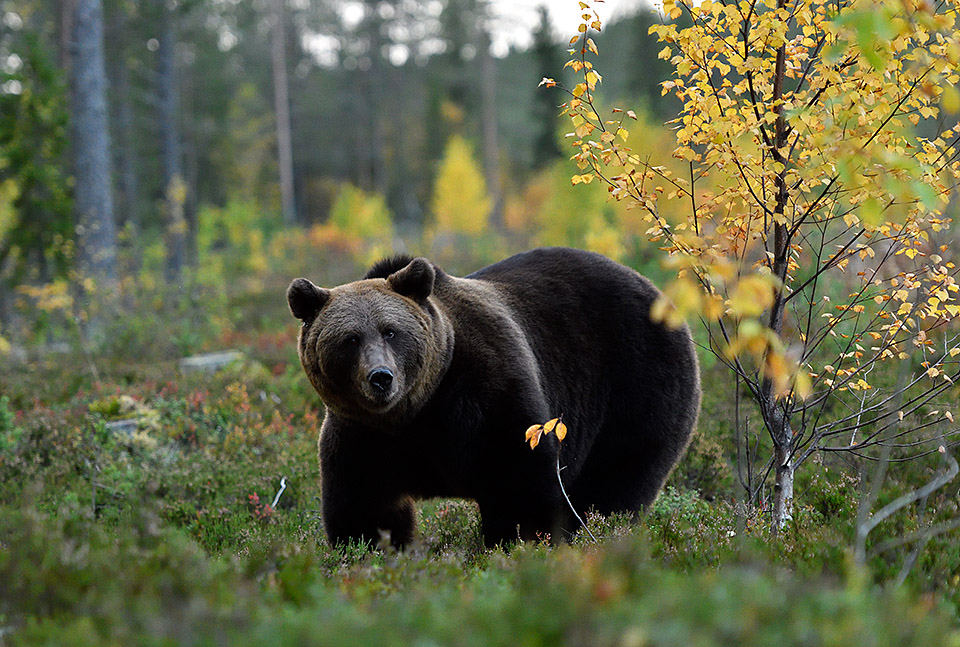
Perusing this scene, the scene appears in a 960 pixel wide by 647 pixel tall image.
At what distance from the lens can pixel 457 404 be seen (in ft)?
16.2

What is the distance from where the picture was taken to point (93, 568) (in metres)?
2.69

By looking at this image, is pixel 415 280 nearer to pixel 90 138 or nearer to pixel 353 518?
pixel 353 518

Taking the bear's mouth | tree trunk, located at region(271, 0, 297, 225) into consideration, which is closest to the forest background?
the bear's mouth

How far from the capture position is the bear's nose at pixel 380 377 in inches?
177

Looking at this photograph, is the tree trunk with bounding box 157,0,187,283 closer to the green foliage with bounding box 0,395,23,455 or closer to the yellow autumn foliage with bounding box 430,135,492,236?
the yellow autumn foliage with bounding box 430,135,492,236

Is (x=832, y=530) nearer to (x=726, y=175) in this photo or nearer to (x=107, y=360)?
(x=726, y=175)

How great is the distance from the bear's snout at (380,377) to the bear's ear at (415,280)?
77 cm

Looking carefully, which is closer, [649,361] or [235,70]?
[649,361]

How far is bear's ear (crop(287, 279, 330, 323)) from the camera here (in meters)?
4.95

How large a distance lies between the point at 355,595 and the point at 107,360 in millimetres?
9776

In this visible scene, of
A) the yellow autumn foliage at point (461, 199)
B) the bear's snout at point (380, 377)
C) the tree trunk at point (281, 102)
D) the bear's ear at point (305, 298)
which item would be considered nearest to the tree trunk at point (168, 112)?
the tree trunk at point (281, 102)

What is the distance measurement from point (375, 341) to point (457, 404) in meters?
0.63

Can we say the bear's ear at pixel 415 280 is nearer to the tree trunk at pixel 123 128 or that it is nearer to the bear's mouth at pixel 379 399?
the bear's mouth at pixel 379 399

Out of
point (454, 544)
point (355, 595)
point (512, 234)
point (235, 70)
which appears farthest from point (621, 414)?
point (235, 70)
